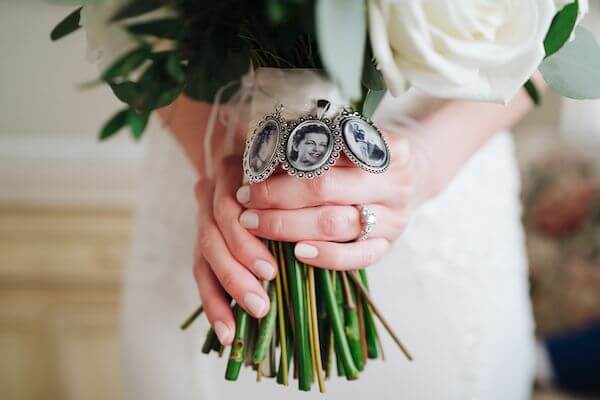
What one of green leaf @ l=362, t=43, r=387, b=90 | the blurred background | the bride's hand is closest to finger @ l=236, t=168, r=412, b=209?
the bride's hand

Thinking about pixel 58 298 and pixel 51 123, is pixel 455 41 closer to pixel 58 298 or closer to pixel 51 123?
pixel 51 123

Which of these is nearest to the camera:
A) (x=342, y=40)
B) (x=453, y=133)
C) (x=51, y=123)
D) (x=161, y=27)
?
(x=342, y=40)

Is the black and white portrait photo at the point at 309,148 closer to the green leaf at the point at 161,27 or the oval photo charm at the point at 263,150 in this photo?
the oval photo charm at the point at 263,150

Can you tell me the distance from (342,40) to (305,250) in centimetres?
25

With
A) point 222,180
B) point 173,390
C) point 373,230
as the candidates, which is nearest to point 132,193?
point 173,390

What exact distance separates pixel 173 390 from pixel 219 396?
0.25 feet

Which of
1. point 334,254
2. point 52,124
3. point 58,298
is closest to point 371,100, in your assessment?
point 334,254

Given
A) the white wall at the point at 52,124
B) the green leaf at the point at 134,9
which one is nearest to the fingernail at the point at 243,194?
the green leaf at the point at 134,9

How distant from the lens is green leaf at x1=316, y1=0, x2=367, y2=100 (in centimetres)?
39

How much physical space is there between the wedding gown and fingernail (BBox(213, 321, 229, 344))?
12 centimetres

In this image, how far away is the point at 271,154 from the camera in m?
0.57

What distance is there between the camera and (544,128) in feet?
5.66

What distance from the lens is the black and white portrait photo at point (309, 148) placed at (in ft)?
1.82

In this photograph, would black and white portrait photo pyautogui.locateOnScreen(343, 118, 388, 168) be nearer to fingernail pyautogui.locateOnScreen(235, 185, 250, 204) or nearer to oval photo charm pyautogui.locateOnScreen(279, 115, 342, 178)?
oval photo charm pyautogui.locateOnScreen(279, 115, 342, 178)
